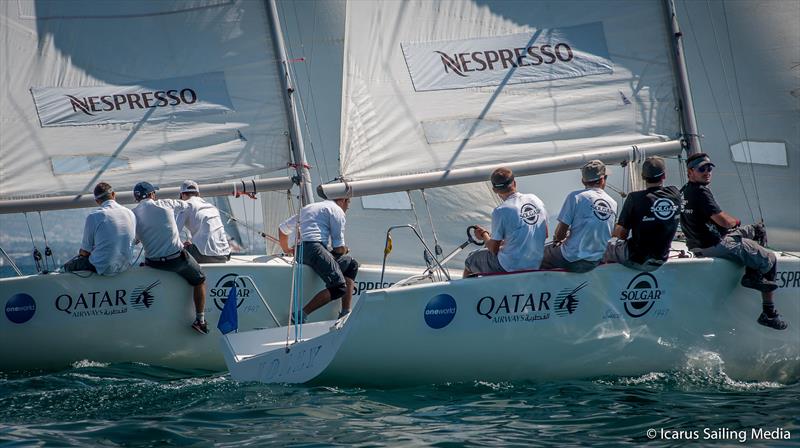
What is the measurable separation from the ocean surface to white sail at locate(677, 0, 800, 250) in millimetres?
4168

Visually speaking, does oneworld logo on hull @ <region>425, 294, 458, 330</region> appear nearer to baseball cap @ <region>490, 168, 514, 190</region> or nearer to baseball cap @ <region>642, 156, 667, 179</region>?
baseball cap @ <region>490, 168, 514, 190</region>

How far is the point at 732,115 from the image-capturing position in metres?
13.0

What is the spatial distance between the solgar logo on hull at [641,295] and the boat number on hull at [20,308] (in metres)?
5.68

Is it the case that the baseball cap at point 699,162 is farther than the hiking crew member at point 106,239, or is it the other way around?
the hiking crew member at point 106,239

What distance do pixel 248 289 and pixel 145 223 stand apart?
1.27 meters

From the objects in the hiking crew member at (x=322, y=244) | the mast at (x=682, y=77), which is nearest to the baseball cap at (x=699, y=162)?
the mast at (x=682, y=77)

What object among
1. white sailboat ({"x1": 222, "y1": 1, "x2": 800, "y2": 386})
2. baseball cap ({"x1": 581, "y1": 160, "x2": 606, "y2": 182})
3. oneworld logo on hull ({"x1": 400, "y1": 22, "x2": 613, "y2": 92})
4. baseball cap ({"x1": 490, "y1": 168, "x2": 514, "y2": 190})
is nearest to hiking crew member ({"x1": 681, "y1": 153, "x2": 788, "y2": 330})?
white sailboat ({"x1": 222, "y1": 1, "x2": 800, "y2": 386})

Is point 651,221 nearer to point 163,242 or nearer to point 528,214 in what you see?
point 528,214

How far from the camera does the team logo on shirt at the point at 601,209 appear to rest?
8.37 meters

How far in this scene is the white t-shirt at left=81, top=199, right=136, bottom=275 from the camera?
32.9 ft

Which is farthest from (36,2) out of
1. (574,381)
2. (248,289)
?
A: (574,381)

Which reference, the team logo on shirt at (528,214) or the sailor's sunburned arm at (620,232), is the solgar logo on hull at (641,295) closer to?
the sailor's sunburned arm at (620,232)

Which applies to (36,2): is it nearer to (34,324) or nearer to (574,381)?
(34,324)

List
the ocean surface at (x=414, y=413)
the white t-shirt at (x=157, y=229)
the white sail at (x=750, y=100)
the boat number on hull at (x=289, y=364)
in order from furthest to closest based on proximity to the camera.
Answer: the white sail at (x=750, y=100) < the white t-shirt at (x=157, y=229) < the boat number on hull at (x=289, y=364) < the ocean surface at (x=414, y=413)
